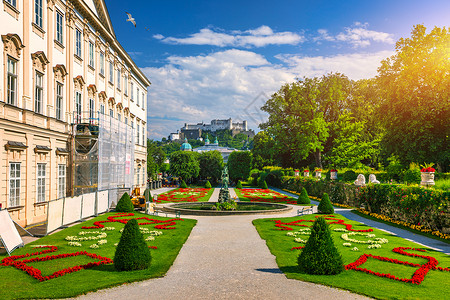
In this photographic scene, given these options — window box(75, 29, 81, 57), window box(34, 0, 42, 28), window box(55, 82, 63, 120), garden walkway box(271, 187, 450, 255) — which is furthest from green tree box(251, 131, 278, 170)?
window box(34, 0, 42, 28)

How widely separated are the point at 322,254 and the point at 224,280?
7.90ft

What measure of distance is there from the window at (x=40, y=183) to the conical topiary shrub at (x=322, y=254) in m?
13.6

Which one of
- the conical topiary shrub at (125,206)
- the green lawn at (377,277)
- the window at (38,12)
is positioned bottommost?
the green lawn at (377,277)

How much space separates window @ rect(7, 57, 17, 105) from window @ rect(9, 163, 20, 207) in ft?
8.77

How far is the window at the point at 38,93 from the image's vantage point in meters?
17.0

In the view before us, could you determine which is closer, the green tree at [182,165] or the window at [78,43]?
the window at [78,43]

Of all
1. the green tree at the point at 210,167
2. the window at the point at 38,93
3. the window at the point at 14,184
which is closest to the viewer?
the window at the point at 14,184

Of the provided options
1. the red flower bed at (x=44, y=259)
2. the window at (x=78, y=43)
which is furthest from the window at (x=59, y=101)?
the red flower bed at (x=44, y=259)

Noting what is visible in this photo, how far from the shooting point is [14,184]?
14914 mm

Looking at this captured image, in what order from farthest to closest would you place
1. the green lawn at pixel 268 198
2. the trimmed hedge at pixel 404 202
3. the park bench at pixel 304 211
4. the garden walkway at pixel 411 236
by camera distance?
the green lawn at pixel 268 198
the park bench at pixel 304 211
the trimmed hedge at pixel 404 202
the garden walkway at pixel 411 236

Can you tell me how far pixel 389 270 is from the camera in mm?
9344

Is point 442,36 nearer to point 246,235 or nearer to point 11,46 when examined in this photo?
point 246,235

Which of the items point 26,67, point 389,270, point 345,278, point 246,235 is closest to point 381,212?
point 246,235

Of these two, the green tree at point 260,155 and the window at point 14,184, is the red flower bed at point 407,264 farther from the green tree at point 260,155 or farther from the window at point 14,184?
the green tree at point 260,155
